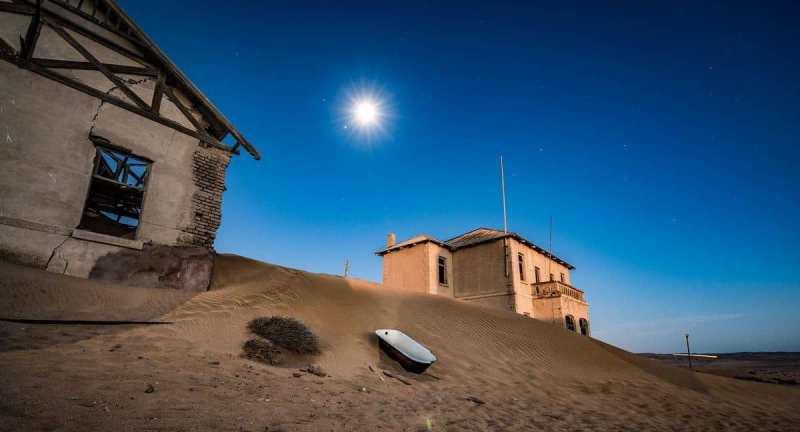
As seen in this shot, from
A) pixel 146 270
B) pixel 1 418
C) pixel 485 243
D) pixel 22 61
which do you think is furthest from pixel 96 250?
pixel 485 243

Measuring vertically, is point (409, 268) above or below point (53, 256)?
above

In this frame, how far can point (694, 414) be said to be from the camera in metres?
6.68

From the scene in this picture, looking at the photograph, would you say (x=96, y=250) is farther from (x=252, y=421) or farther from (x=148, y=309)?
(x=252, y=421)

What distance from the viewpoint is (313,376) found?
18.5ft

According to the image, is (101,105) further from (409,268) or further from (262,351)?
(409,268)

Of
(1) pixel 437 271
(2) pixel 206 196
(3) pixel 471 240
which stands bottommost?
(1) pixel 437 271

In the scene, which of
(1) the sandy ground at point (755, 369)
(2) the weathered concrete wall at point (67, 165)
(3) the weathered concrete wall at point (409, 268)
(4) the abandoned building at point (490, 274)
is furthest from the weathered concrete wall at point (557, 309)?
(2) the weathered concrete wall at point (67, 165)

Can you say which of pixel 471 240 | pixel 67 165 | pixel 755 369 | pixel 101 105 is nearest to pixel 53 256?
pixel 67 165

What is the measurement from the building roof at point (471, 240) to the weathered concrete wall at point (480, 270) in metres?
0.48

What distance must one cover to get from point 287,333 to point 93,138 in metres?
6.50

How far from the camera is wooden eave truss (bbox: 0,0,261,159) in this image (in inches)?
293

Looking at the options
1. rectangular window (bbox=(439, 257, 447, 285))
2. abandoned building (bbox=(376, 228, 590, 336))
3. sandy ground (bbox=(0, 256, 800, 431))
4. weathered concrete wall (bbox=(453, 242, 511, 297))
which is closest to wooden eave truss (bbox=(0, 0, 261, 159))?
sandy ground (bbox=(0, 256, 800, 431))

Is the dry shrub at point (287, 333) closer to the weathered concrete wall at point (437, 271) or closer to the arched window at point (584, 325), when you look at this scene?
the weathered concrete wall at point (437, 271)

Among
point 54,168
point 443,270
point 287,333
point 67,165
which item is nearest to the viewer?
point 287,333
